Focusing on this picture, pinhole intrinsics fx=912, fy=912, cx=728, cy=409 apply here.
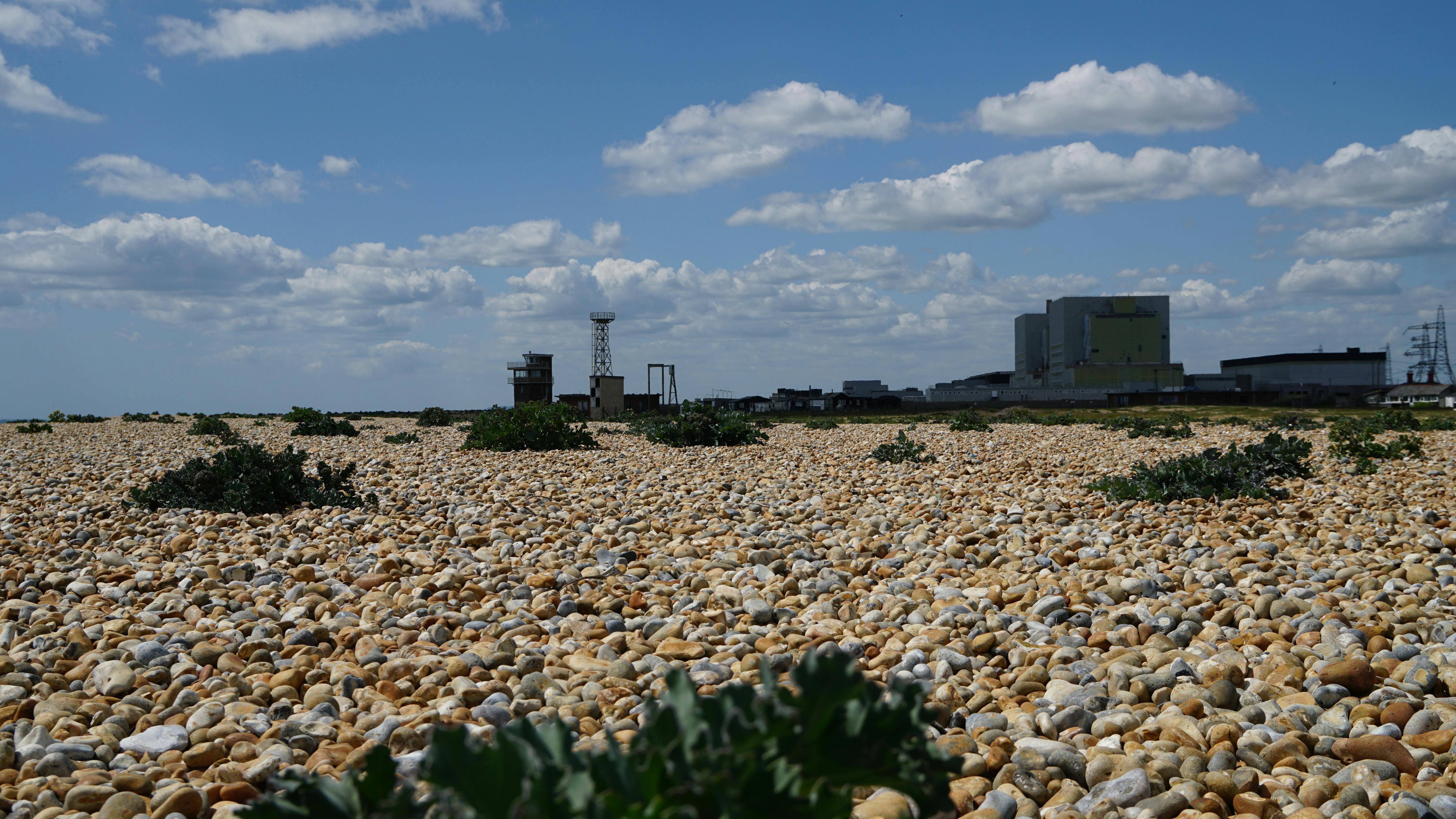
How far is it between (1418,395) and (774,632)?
218 ft

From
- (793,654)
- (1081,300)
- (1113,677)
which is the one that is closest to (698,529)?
(793,654)

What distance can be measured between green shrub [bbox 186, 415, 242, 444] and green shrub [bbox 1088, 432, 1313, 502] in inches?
635

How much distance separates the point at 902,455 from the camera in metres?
11.2

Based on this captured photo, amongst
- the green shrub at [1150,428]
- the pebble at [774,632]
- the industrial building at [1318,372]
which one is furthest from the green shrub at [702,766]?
the industrial building at [1318,372]

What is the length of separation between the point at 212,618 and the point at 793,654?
286 centimetres

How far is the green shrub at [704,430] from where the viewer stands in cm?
1476

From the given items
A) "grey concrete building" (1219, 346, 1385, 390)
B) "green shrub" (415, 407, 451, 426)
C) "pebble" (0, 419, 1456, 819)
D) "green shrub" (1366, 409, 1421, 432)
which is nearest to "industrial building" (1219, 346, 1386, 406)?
"grey concrete building" (1219, 346, 1385, 390)

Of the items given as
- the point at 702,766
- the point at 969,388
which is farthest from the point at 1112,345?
the point at 702,766

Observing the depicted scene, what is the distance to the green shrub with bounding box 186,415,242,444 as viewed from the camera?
719 inches

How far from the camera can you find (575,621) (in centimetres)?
432

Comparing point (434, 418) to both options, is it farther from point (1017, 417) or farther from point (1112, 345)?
point (1112, 345)

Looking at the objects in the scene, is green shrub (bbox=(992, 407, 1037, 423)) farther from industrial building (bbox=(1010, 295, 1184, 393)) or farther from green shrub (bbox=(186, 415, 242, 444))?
industrial building (bbox=(1010, 295, 1184, 393))

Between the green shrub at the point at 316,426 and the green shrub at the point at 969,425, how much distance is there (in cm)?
1306

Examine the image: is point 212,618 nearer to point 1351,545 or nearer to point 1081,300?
point 1351,545
